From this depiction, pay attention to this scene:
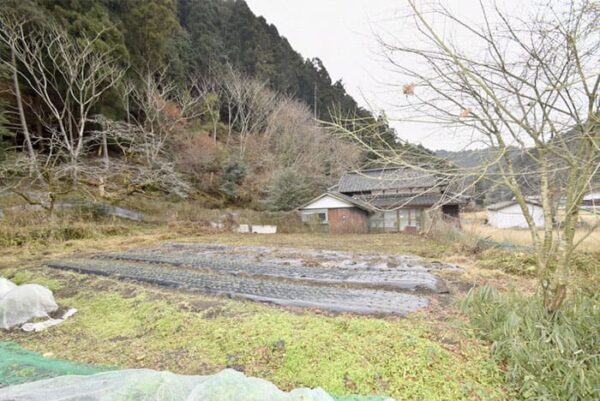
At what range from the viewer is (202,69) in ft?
68.4

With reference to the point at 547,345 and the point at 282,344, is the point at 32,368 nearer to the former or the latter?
the point at 282,344

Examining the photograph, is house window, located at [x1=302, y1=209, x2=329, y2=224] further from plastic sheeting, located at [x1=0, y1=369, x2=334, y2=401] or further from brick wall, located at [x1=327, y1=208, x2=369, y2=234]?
plastic sheeting, located at [x1=0, y1=369, x2=334, y2=401]

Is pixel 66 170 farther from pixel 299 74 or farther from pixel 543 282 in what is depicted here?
pixel 299 74

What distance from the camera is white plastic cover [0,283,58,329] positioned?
10.3 feet

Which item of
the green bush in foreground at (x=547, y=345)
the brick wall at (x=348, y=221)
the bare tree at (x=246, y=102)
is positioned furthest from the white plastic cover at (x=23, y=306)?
the bare tree at (x=246, y=102)

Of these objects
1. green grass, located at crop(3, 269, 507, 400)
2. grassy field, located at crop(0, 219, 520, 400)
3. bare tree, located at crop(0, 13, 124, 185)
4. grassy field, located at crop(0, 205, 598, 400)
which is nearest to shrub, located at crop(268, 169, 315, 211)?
bare tree, located at crop(0, 13, 124, 185)

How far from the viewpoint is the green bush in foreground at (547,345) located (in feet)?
6.39

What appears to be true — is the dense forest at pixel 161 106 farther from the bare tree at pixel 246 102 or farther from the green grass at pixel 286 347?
the green grass at pixel 286 347

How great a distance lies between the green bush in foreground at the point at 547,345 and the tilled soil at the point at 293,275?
1021 millimetres

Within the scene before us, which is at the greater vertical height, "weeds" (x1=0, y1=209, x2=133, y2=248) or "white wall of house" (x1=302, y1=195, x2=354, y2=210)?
"white wall of house" (x1=302, y1=195, x2=354, y2=210)

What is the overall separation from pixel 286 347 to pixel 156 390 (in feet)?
3.99

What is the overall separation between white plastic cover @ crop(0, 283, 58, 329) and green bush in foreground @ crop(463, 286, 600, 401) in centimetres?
485

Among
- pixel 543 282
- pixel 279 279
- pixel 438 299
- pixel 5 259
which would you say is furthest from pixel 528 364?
pixel 5 259

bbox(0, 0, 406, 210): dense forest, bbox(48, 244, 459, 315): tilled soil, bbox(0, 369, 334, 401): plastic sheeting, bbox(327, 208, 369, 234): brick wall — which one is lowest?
bbox(48, 244, 459, 315): tilled soil
